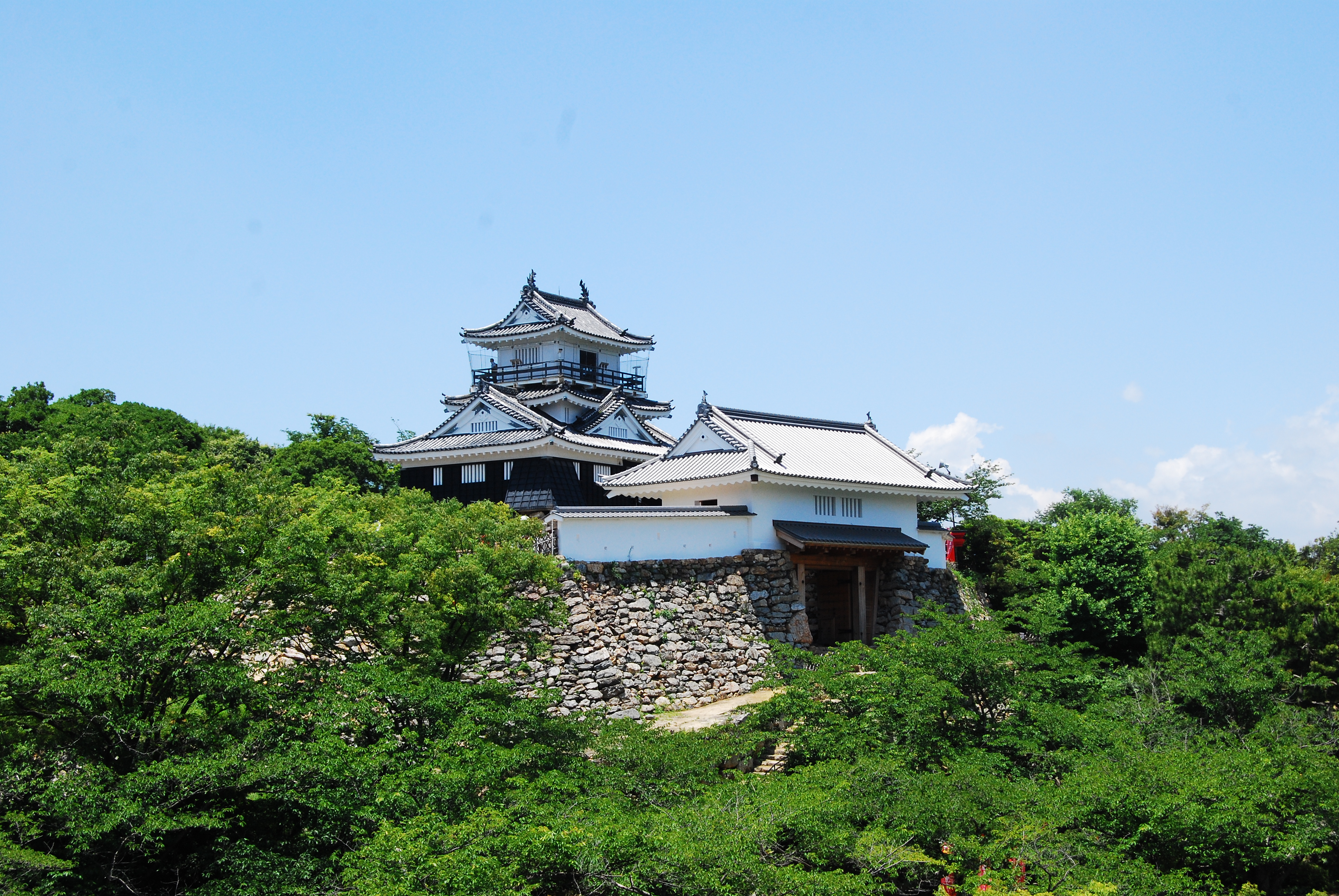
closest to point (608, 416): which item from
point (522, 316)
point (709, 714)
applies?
point (522, 316)

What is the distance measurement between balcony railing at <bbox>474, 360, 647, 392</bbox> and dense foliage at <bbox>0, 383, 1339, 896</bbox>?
1580 cm

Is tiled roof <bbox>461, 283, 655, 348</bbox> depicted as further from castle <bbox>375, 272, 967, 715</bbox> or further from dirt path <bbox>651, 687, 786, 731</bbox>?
dirt path <bbox>651, 687, 786, 731</bbox>

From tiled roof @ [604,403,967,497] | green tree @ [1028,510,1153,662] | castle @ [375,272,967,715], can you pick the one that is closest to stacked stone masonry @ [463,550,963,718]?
castle @ [375,272,967,715]

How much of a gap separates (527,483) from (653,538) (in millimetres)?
8343

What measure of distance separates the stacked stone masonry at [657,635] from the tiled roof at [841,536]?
0.64 meters

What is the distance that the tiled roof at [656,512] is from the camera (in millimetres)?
22859

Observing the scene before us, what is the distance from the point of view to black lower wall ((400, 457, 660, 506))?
3102cm

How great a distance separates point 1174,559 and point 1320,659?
195 inches

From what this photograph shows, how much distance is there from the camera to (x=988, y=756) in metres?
18.4

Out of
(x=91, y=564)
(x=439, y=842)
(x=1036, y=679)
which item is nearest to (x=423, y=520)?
(x=91, y=564)

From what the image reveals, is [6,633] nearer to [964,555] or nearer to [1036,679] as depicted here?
[1036,679]

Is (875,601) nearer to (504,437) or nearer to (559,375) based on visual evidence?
(504,437)

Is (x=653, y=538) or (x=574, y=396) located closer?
(x=653, y=538)

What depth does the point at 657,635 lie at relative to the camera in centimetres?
2270
